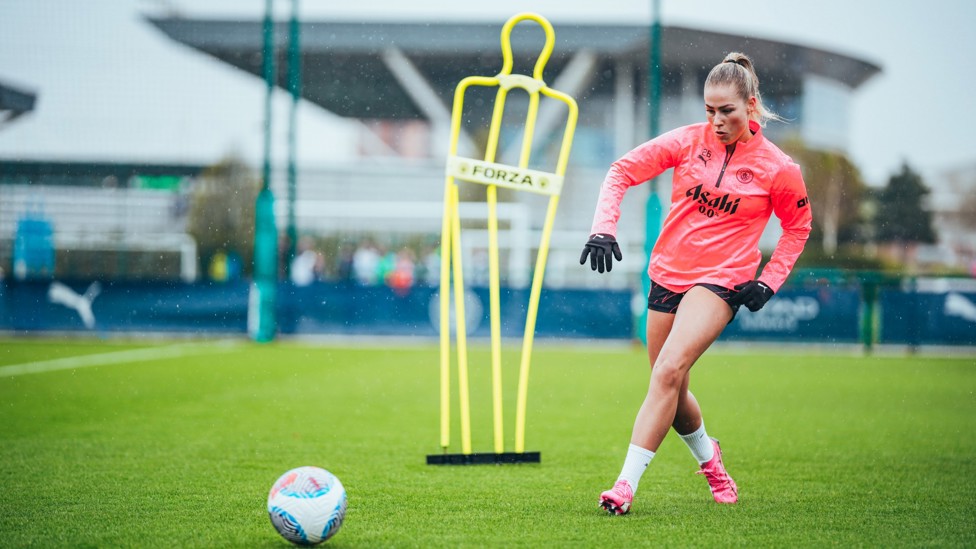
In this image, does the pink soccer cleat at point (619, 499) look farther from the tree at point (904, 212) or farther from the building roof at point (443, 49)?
the tree at point (904, 212)

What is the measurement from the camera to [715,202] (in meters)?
4.51

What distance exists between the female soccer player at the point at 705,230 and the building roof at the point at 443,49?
900 cm

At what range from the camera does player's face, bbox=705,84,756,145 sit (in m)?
4.32

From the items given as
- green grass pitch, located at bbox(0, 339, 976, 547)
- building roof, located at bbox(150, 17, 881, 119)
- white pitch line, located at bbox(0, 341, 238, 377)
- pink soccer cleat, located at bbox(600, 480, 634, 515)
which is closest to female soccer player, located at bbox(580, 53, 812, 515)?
pink soccer cleat, located at bbox(600, 480, 634, 515)

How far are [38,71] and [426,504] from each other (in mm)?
12576

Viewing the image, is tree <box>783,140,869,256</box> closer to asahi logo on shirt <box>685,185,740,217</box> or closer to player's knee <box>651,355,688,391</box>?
asahi logo on shirt <box>685,185,740,217</box>

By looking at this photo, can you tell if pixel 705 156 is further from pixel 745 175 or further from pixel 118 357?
pixel 118 357

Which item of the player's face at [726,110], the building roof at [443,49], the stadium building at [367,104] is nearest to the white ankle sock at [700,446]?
the player's face at [726,110]

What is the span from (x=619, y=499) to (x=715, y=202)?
1330 millimetres

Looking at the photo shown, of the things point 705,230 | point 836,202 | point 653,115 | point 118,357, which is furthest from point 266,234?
point 705,230

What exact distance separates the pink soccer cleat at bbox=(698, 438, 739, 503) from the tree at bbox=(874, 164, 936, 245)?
13.1 metres

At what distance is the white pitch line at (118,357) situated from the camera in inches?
453

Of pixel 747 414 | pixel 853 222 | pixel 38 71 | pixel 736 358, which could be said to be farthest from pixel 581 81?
pixel 747 414

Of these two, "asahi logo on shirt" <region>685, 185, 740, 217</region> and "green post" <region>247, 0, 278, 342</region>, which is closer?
"asahi logo on shirt" <region>685, 185, 740, 217</region>
